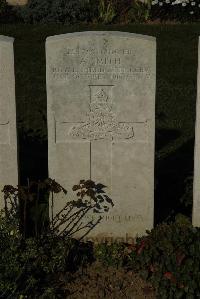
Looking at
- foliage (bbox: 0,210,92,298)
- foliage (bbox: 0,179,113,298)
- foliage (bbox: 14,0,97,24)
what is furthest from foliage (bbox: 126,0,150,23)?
foliage (bbox: 0,210,92,298)

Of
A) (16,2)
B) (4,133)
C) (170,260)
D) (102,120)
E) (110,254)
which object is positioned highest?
(16,2)

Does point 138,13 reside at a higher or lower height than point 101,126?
higher

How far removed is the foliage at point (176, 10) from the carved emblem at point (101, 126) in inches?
435

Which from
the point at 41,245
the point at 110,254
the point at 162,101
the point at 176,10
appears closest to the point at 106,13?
the point at 176,10

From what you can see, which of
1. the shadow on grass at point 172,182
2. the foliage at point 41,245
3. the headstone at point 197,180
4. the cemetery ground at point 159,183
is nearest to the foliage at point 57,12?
the cemetery ground at point 159,183

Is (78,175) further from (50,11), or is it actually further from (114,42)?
(50,11)

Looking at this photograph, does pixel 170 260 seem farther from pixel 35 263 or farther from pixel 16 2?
pixel 16 2

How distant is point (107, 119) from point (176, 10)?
11.2 metres

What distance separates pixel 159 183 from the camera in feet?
23.0

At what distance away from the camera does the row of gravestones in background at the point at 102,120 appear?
5242 millimetres

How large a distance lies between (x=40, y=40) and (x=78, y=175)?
8.79 m

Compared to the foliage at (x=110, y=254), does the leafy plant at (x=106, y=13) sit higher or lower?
higher

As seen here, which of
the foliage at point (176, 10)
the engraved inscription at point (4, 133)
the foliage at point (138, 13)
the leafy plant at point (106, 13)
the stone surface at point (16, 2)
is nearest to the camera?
the engraved inscription at point (4, 133)

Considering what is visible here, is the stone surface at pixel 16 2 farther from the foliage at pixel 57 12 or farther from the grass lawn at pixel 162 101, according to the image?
the grass lawn at pixel 162 101
